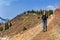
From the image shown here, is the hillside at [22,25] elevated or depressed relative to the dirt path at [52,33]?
depressed

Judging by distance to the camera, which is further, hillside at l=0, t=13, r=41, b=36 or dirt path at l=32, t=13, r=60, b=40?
hillside at l=0, t=13, r=41, b=36

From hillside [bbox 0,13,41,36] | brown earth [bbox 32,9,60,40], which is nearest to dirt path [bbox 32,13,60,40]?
brown earth [bbox 32,9,60,40]

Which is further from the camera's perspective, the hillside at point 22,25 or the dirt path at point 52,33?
the hillside at point 22,25

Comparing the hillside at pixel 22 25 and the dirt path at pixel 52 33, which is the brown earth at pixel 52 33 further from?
the hillside at pixel 22 25

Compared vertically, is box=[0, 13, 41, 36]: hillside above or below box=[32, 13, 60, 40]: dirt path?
below

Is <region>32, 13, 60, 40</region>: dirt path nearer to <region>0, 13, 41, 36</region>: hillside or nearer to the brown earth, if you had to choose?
the brown earth

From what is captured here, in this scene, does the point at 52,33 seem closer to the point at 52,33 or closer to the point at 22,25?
the point at 52,33

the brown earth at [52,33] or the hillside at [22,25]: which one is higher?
the brown earth at [52,33]

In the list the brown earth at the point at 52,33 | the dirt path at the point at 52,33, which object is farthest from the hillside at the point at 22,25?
the dirt path at the point at 52,33

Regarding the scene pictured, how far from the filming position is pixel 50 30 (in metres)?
28.8

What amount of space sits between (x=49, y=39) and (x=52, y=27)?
8.64 ft

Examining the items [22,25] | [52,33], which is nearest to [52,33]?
[52,33]

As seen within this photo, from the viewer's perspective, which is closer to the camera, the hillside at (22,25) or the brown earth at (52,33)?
the brown earth at (52,33)

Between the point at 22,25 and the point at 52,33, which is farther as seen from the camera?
the point at 22,25
